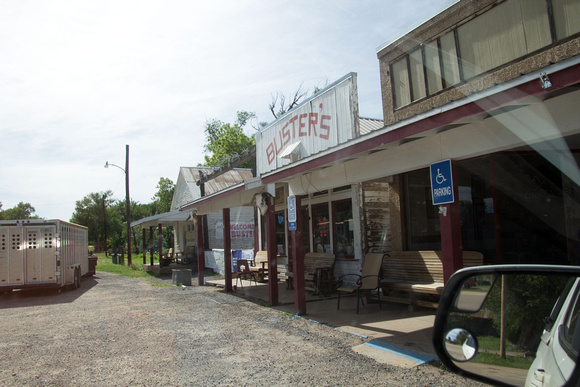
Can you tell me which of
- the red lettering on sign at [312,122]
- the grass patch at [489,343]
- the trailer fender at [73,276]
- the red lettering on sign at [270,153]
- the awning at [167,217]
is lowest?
the trailer fender at [73,276]

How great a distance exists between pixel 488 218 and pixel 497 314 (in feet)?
22.9

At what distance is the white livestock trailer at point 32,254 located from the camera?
13.4 metres

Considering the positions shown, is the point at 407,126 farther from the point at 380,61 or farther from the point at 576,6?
the point at 380,61

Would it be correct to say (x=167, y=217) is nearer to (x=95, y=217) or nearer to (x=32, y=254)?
(x=32, y=254)

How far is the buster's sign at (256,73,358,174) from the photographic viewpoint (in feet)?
34.1

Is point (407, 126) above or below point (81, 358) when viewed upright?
above

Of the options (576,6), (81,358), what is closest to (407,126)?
(576,6)

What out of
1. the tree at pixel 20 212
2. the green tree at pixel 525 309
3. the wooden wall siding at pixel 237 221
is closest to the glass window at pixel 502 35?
the green tree at pixel 525 309

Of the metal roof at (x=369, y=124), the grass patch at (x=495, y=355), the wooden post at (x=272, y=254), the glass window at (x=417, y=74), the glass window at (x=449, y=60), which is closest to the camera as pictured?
the grass patch at (x=495, y=355)

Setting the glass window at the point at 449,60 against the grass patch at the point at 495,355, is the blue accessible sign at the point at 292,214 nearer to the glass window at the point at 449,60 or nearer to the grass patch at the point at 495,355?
the glass window at the point at 449,60

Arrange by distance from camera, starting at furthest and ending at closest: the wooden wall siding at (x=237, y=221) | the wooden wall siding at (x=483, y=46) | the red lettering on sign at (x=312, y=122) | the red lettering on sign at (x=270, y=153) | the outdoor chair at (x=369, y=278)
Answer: the wooden wall siding at (x=237, y=221)
the red lettering on sign at (x=270, y=153)
the red lettering on sign at (x=312, y=122)
the outdoor chair at (x=369, y=278)
the wooden wall siding at (x=483, y=46)

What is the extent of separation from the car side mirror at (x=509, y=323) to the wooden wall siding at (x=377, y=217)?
28.7 ft

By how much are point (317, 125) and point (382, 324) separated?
593cm

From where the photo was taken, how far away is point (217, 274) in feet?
62.3
